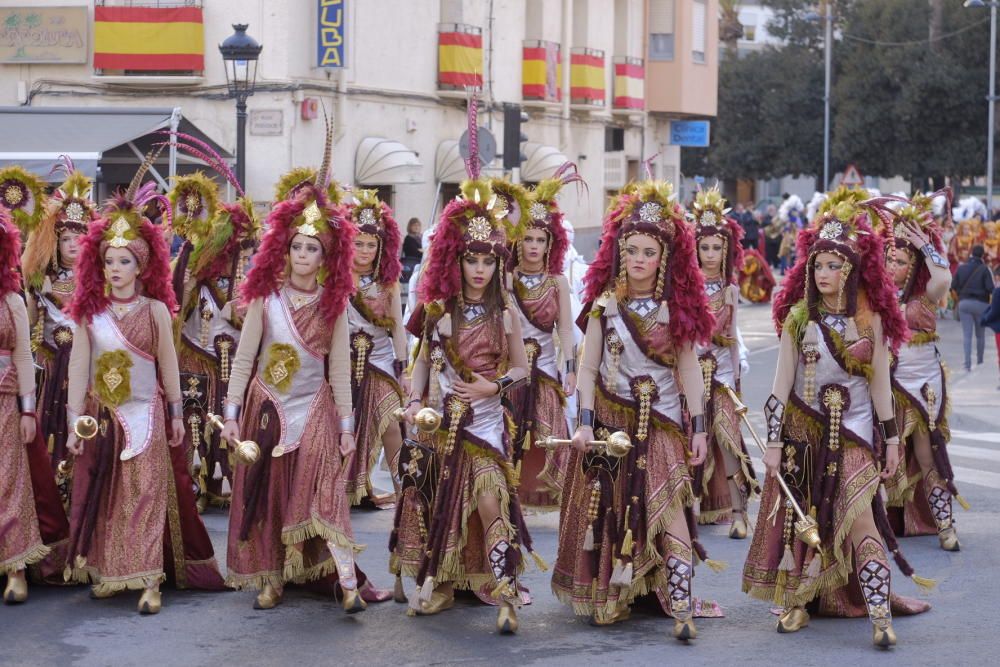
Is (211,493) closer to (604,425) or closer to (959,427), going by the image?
(604,425)

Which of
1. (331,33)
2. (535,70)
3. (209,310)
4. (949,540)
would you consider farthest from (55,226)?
(535,70)

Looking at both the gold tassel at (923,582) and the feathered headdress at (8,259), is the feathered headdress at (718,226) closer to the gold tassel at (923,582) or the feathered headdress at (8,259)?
the gold tassel at (923,582)

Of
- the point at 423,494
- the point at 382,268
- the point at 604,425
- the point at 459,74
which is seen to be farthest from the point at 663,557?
the point at 459,74

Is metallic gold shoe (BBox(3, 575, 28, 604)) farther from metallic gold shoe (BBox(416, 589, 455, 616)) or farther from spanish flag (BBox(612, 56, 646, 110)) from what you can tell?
spanish flag (BBox(612, 56, 646, 110))

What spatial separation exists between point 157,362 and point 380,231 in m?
2.92

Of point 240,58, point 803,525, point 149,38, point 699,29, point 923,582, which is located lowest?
point 923,582

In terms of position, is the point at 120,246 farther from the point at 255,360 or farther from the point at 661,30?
the point at 661,30

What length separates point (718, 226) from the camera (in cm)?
1145

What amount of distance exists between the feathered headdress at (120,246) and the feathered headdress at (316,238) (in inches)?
20.2

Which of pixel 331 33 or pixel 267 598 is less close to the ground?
pixel 331 33

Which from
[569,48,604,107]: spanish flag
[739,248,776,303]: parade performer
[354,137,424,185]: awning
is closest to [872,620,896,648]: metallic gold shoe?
[354,137,424,185]: awning

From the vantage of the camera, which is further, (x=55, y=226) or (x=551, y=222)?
(x=551, y=222)

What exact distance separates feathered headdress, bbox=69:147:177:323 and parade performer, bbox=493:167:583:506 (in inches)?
119

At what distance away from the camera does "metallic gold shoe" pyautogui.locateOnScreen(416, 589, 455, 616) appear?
27.8 feet
